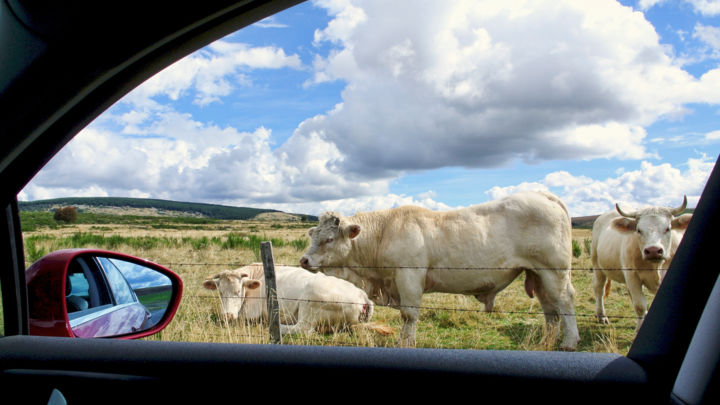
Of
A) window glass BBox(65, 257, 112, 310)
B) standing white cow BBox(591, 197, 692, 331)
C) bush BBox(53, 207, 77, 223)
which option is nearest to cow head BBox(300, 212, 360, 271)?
standing white cow BBox(591, 197, 692, 331)

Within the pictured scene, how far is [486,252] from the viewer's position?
20.9 feet

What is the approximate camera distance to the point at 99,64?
124 centimetres

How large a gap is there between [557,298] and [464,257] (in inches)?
50.0

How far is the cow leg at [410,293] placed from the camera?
6254 mm

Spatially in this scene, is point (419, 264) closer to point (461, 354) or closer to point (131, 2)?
point (461, 354)

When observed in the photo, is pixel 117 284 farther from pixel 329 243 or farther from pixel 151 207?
pixel 151 207

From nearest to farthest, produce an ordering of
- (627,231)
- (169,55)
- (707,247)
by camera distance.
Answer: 1. (707,247)
2. (169,55)
3. (627,231)

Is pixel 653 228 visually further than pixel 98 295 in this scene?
Yes

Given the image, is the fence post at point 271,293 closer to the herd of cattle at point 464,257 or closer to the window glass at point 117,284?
the herd of cattle at point 464,257

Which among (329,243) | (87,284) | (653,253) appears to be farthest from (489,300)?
(87,284)

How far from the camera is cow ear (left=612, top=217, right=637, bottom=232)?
611 cm

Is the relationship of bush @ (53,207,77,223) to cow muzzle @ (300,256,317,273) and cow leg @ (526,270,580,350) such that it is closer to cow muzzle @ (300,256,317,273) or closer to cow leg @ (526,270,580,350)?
cow muzzle @ (300,256,317,273)

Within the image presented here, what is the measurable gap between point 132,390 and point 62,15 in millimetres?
1022

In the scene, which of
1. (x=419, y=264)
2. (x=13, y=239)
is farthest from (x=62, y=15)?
(x=419, y=264)
